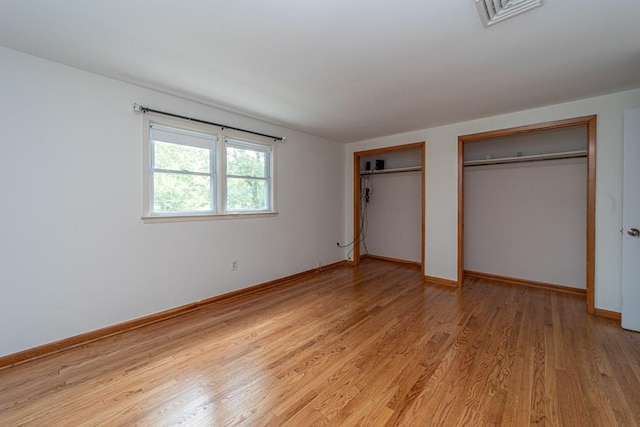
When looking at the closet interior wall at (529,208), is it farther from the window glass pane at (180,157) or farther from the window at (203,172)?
the window glass pane at (180,157)

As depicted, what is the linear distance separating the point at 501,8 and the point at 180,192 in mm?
3167

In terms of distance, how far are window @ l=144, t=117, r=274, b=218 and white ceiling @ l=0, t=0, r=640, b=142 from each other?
0.46 m

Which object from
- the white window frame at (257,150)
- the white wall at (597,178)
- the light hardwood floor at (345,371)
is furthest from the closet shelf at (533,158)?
the white window frame at (257,150)

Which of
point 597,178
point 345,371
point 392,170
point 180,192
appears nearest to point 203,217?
point 180,192

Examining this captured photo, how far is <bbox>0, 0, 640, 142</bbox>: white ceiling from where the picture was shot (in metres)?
1.60

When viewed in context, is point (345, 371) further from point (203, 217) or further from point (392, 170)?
point (392, 170)

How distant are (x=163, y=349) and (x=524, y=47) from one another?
3725 millimetres

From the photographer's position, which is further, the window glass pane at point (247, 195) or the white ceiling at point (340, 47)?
the window glass pane at point (247, 195)

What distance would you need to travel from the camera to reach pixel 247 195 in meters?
3.66

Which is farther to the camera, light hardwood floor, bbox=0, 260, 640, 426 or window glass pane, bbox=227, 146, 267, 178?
window glass pane, bbox=227, 146, 267, 178

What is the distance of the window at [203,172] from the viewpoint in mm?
2789

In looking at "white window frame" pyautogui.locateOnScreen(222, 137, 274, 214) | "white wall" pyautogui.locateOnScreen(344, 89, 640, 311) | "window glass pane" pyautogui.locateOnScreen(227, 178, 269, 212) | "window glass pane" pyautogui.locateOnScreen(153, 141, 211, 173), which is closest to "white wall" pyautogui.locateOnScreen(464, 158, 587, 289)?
"white wall" pyautogui.locateOnScreen(344, 89, 640, 311)

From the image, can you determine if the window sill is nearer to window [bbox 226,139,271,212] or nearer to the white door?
window [bbox 226,139,271,212]

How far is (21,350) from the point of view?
2068 mm
